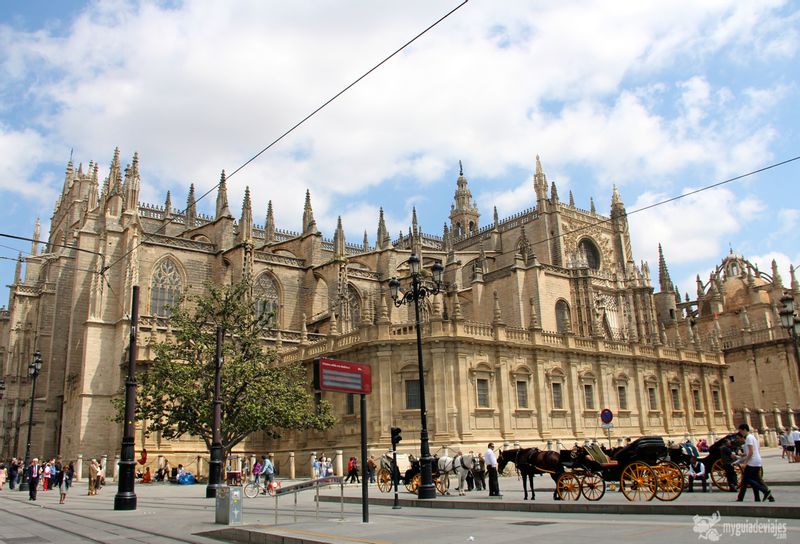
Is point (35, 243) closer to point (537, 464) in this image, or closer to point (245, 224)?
point (245, 224)

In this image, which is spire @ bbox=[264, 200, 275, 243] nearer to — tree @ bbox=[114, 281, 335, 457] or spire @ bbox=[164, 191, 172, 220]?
spire @ bbox=[164, 191, 172, 220]

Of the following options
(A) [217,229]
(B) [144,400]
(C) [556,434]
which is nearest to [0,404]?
(A) [217,229]

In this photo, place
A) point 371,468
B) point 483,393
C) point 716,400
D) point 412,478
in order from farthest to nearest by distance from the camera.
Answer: point 716,400 < point 483,393 < point 371,468 < point 412,478

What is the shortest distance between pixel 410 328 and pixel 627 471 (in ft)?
51.3

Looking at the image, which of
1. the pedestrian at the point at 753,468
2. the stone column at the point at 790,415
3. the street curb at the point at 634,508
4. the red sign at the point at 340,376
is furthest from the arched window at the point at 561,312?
the red sign at the point at 340,376

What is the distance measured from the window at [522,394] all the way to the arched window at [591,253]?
31.9 m

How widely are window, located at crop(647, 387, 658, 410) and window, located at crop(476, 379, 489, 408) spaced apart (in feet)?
38.3

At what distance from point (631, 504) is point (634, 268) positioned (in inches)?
1907

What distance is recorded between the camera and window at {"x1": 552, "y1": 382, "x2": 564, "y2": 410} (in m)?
30.9

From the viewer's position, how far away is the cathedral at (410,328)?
92.4 ft

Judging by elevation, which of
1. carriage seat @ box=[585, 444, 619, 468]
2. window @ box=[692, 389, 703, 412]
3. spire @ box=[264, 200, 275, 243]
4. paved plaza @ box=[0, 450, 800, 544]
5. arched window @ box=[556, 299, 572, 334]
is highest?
spire @ box=[264, 200, 275, 243]

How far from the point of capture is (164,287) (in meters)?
39.5

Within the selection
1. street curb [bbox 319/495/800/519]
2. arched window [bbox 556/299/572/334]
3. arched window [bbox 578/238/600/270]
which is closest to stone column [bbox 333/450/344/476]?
street curb [bbox 319/495/800/519]

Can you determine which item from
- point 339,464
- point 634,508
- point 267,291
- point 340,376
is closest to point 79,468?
point 267,291
